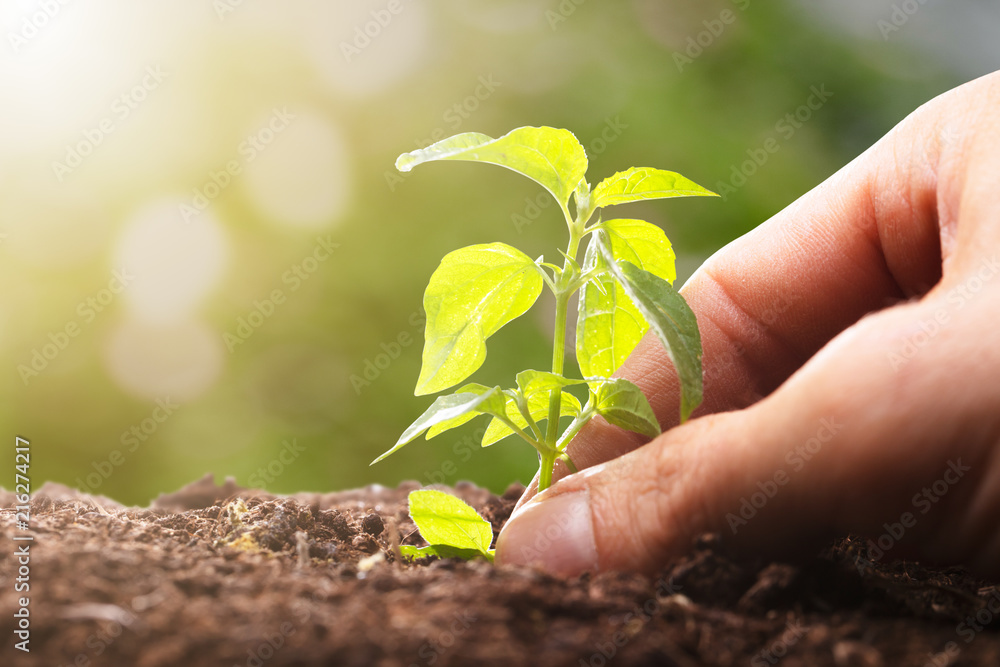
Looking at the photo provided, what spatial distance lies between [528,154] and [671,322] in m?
0.43

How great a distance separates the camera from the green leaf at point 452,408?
117cm

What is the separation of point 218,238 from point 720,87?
2651 mm

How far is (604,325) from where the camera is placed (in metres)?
1.41

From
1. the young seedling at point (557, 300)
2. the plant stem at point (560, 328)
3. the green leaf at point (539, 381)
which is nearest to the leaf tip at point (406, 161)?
the young seedling at point (557, 300)

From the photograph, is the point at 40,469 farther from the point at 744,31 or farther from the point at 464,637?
the point at 744,31

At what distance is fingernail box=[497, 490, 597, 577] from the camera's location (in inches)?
49.8

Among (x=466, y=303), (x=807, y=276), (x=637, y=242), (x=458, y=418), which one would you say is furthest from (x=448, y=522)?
(x=807, y=276)

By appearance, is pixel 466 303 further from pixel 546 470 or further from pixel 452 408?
pixel 546 470

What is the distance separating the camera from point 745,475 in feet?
3.60

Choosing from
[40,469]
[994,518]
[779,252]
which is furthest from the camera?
[40,469]

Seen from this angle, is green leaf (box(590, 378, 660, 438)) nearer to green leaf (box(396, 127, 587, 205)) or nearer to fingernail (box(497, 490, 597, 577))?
fingernail (box(497, 490, 597, 577))

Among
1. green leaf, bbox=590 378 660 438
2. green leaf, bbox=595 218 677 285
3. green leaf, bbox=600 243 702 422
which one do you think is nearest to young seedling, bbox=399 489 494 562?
green leaf, bbox=590 378 660 438

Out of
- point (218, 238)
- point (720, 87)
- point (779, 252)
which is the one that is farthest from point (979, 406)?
point (218, 238)

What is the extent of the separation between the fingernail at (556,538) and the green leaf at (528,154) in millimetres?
615
